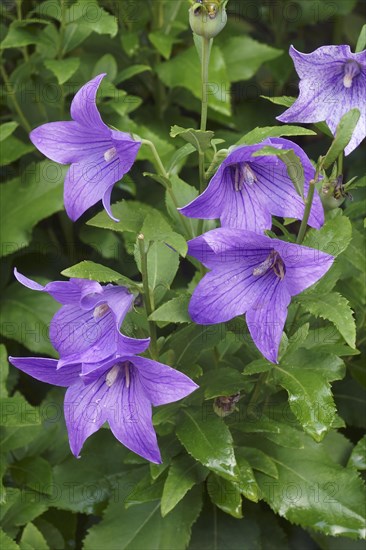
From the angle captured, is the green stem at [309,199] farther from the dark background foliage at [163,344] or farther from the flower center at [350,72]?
the flower center at [350,72]

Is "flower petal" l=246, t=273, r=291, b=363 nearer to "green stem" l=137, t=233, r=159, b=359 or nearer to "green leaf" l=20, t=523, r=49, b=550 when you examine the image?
"green stem" l=137, t=233, r=159, b=359

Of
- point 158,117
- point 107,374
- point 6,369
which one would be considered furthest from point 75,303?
point 158,117

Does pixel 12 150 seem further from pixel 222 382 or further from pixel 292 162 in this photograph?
pixel 292 162

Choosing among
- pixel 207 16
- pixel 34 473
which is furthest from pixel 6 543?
pixel 207 16

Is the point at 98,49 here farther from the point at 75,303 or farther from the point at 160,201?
the point at 75,303

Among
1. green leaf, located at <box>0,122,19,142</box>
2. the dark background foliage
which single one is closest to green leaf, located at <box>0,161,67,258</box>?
the dark background foliage

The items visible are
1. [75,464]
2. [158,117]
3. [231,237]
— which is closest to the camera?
[231,237]
